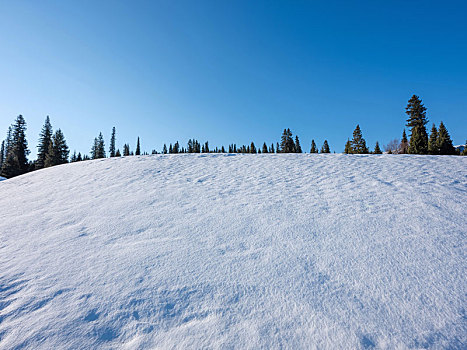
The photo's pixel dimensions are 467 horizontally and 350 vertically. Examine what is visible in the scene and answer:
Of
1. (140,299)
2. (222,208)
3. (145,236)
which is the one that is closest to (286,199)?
(222,208)

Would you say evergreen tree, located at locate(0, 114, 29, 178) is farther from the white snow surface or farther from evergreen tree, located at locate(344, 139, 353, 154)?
evergreen tree, located at locate(344, 139, 353, 154)

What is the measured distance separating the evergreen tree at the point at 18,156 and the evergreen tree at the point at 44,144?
2.34 metres

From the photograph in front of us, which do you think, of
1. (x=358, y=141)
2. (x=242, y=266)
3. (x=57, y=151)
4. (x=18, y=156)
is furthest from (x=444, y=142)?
(x=18, y=156)

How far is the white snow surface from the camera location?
2174mm

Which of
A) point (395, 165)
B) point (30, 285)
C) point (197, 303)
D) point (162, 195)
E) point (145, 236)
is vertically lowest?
point (197, 303)

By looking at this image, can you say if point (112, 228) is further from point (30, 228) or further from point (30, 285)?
point (30, 228)

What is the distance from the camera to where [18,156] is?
3309 centimetres

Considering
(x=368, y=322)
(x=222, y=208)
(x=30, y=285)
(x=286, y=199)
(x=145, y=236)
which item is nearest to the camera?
(x=368, y=322)

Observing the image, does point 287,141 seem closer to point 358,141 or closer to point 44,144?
point 358,141

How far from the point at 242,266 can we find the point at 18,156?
48656 mm

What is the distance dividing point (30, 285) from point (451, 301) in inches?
235

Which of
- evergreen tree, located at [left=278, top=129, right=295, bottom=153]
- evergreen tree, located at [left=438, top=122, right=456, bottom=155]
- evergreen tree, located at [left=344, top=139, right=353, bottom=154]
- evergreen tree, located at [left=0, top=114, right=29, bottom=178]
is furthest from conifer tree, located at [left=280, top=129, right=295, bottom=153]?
evergreen tree, located at [left=0, top=114, right=29, bottom=178]

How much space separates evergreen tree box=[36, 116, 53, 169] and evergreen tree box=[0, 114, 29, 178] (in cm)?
234

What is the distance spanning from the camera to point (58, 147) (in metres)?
34.7
